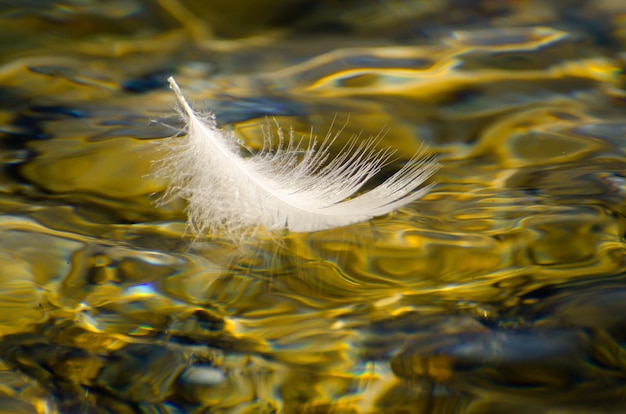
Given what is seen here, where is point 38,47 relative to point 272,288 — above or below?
above

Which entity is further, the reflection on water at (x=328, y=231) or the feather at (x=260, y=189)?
the feather at (x=260, y=189)

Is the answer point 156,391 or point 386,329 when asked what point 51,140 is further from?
point 386,329

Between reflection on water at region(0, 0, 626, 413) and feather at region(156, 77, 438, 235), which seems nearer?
reflection on water at region(0, 0, 626, 413)

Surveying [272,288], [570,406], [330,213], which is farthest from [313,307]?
[570,406]
